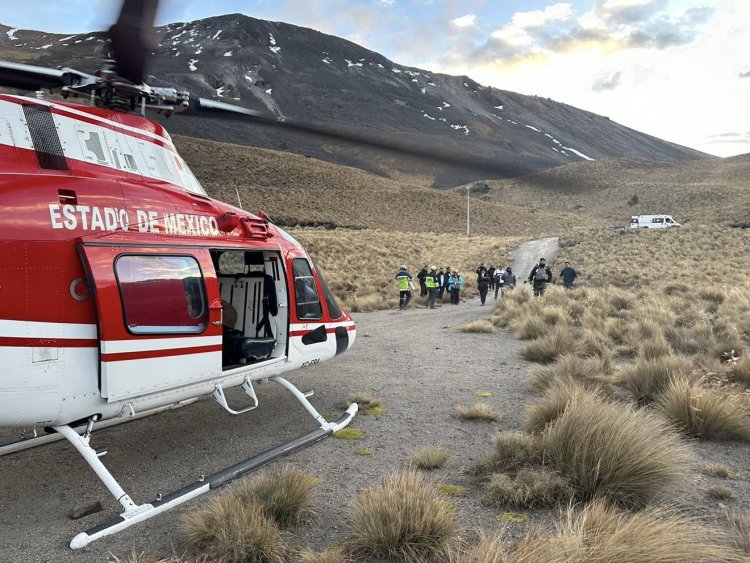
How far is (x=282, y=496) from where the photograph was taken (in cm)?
438

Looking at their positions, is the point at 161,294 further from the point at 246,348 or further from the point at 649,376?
the point at 649,376

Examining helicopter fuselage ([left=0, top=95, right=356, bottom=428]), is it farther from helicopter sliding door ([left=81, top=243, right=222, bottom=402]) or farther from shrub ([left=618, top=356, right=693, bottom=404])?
shrub ([left=618, top=356, right=693, bottom=404])

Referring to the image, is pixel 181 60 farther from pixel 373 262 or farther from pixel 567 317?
pixel 567 317

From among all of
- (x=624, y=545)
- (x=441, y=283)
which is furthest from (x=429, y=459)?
(x=441, y=283)

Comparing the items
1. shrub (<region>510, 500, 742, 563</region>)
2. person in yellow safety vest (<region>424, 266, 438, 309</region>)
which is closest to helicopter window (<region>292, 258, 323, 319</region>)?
shrub (<region>510, 500, 742, 563</region>)

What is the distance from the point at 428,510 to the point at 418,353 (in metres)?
8.12

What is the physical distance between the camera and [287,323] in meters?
6.85

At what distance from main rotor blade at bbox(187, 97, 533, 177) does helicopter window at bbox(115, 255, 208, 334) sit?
1908 mm

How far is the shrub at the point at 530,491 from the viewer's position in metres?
4.60

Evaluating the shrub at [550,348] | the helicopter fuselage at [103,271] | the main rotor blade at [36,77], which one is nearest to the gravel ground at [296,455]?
the shrub at [550,348]

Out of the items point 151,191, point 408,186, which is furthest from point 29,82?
point 408,186

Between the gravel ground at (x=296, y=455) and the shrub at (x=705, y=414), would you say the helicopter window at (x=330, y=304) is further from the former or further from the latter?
the shrub at (x=705, y=414)

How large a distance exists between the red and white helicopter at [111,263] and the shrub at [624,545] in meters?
3.04

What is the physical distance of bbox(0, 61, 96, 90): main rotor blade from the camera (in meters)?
5.08
